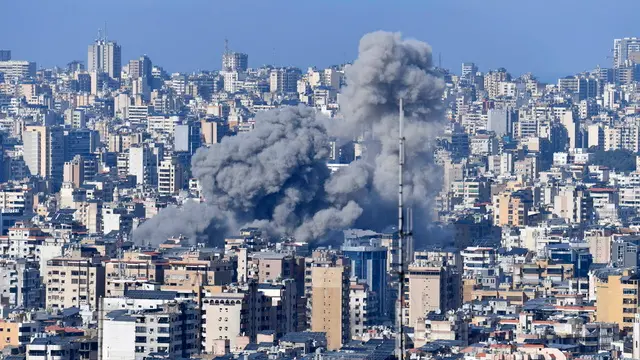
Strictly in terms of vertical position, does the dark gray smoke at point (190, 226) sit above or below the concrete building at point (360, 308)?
above

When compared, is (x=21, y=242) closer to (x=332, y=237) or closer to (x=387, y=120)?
(x=332, y=237)

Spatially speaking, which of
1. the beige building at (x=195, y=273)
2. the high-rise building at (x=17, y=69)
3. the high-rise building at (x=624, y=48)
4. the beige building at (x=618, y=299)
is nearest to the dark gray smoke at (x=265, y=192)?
the beige building at (x=195, y=273)

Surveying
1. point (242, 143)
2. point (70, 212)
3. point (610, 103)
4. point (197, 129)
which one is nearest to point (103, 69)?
point (610, 103)

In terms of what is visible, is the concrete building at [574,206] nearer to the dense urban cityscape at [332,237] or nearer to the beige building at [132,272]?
the dense urban cityscape at [332,237]

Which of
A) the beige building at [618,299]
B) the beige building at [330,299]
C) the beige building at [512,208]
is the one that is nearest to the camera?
the beige building at [618,299]

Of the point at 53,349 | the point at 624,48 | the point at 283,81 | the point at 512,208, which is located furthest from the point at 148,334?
the point at 624,48

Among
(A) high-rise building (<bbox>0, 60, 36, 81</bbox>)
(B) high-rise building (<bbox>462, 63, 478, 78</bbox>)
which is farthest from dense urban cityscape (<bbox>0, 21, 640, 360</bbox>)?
(A) high-rise building (<bbox>0, 60, 36, 81</bbox>)

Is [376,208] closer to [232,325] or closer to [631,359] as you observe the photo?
[232,325]
